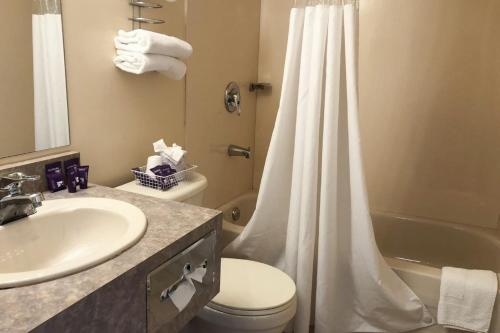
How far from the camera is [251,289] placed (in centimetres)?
155

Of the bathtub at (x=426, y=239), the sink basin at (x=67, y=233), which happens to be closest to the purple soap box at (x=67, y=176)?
the sink basin at (x=67, y=233)

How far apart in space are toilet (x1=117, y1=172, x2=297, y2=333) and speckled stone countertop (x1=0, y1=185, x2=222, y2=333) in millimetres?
234

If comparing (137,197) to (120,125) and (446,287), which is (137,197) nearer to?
(120,125)

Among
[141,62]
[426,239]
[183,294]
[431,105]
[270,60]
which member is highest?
[270,60]

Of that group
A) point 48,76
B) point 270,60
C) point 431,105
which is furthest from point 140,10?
point 431,105

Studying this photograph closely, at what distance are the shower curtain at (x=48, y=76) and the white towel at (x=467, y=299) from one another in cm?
153

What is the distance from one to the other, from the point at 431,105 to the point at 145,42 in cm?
166

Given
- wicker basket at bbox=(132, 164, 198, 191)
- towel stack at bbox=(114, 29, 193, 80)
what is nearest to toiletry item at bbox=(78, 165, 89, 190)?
wicker basket at bbox=(132, 164, 198, 191)

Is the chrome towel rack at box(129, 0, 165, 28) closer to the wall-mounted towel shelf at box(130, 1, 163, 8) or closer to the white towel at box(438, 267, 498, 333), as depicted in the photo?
the wall-mounted towel shelf at box(130, 1, 163, 8)

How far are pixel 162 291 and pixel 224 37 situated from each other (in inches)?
62.1

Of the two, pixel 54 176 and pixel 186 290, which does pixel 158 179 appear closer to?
pixel 54 176

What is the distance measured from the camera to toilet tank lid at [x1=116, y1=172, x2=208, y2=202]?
1.42m

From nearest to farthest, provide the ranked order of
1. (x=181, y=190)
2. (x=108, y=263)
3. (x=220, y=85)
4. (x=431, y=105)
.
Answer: (x=108, y=263) < (x=181, y=190) < (x=220, y=85) < (x=431, y=105)

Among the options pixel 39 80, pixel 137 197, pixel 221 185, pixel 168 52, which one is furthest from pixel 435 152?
pixel 39 80
